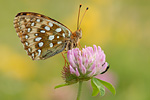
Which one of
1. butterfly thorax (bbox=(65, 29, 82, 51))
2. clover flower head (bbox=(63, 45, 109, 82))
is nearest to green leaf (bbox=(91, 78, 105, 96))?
clover flower head (bbox=(63, 45, 109, 82))

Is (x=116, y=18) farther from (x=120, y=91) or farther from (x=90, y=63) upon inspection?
(x=90, y=63)

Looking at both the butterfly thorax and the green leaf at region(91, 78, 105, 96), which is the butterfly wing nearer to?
the butterfly thorax

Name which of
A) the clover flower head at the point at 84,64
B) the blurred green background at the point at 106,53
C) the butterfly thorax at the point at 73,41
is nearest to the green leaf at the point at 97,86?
the clover flower head at the point at 84,64

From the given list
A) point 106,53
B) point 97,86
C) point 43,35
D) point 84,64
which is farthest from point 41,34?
point 106,53

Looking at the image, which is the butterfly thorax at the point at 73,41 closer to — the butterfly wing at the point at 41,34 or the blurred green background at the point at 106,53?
the butterfly wing at the point at 41,34

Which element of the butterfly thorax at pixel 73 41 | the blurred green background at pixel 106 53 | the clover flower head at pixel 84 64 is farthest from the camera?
the blurred green background at pixel 106 53

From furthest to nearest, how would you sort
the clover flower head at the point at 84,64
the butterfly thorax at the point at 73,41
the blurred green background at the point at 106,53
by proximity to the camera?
the blurred green background at the point at 106,53
the butterfly thorax at the point at 73,41
the clover flower head at the point at 84,64
